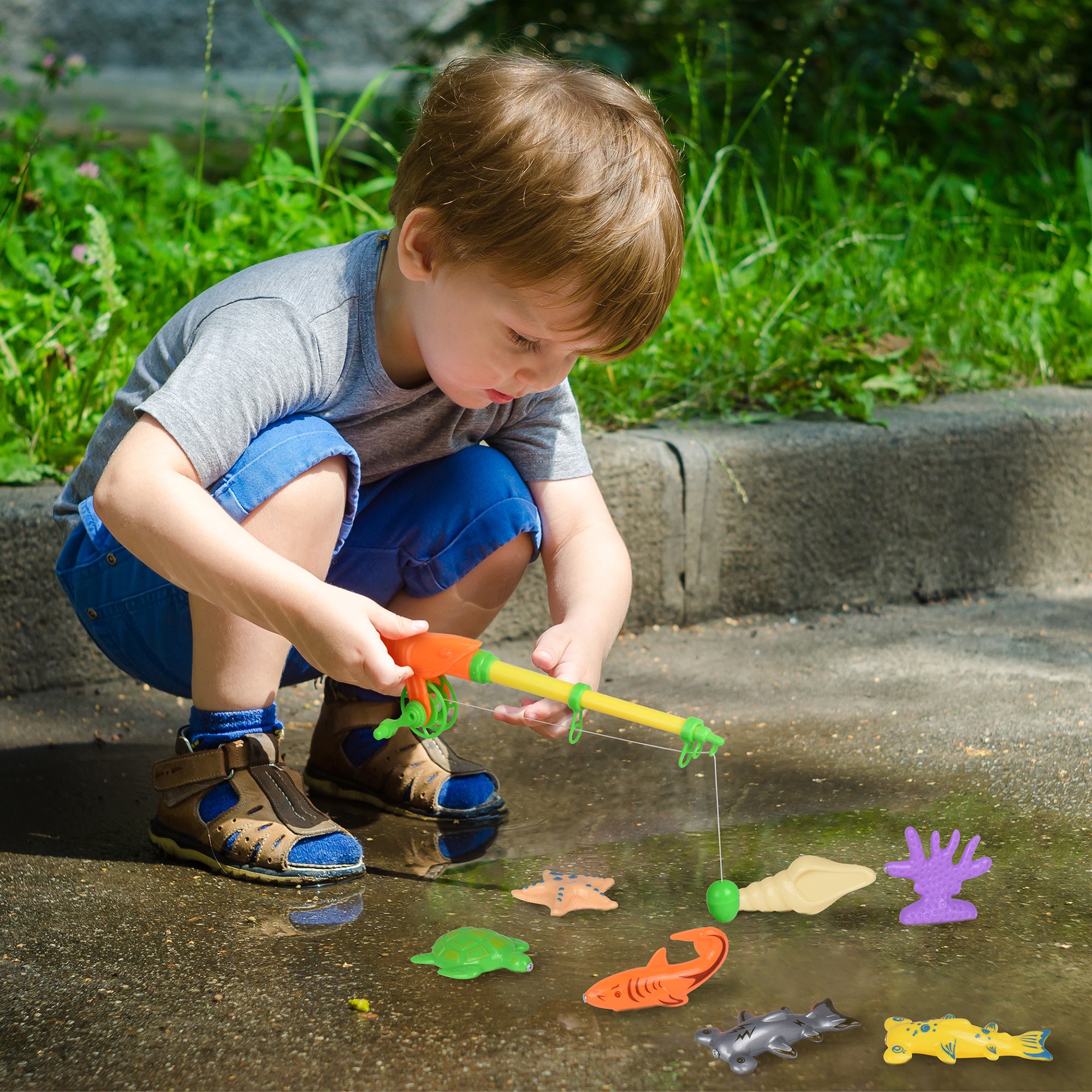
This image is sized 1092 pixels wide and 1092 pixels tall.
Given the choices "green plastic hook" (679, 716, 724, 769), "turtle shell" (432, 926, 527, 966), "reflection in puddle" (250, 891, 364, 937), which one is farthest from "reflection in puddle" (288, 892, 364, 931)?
"green plastic hook" (679, 716, 724, 769)

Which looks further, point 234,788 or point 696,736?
point 234,788

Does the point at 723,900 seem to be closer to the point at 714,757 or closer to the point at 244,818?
the point at 714,757

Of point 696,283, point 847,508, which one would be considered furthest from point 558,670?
point 696,283

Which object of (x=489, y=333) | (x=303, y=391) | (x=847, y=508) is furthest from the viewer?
(x=847, y=508)

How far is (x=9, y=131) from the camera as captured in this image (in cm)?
389

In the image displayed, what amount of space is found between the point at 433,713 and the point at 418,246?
531 mm

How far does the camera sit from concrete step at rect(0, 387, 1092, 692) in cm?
243

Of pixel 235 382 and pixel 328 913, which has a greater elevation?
pixel 235 382

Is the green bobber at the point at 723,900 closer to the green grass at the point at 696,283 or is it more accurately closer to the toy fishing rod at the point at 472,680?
the toy fishing rod at the point at 472,680

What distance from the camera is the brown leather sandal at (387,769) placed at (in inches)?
67.6

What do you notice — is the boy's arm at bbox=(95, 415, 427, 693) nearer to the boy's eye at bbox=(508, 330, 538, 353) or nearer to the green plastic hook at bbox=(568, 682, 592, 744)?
the green plastic hook at bbox=(568, 682, 592, 744)

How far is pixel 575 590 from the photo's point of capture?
1.56 meters

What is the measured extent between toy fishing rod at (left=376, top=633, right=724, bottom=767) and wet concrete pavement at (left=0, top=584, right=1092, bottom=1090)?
24cm

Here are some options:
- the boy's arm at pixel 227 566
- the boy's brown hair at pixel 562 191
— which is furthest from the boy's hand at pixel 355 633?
the boy's brown hair at pixel 562 191
